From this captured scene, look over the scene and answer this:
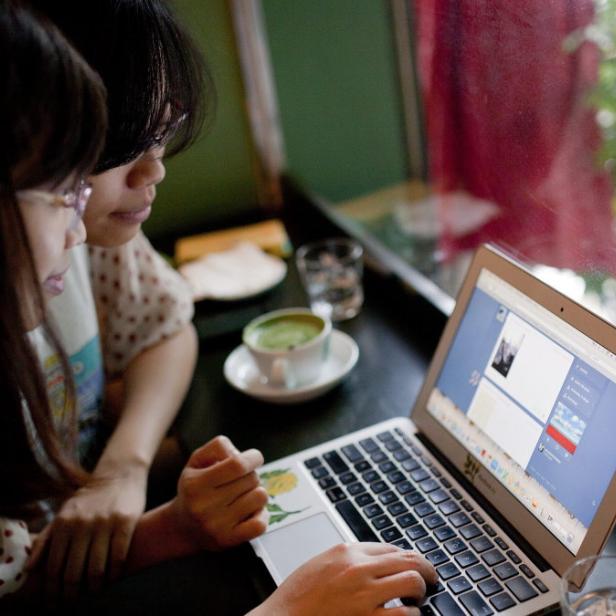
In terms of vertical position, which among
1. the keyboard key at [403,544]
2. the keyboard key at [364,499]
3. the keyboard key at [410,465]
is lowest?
the keyboard key at [410,465]

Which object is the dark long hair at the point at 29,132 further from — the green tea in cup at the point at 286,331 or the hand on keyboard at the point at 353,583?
the green tea in cup at the point at 286,331

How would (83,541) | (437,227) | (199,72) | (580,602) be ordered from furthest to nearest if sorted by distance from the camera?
1. (437,227)
2. (83,541)
3. (199,72)
4. (580,602)

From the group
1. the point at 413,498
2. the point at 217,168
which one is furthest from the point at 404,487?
the point at 217,168

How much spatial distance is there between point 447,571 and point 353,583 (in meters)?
0.10

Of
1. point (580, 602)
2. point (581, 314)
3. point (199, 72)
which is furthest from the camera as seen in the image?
point (199, 72)

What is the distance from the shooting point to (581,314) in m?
0.71

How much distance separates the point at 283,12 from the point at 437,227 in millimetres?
Result: 640

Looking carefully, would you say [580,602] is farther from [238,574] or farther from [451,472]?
[238,574]

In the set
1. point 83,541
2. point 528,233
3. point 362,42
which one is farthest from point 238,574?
point 362,42

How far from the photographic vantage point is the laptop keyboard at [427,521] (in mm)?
704

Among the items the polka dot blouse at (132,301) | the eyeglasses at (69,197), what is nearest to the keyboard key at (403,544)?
the eyeglasses at (69,197)

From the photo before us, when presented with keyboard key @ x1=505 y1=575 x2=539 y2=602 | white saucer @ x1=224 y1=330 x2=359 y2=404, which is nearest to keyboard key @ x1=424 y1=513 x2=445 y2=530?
keyboard key @ x1=505 y1=575 x2=539 y2=602

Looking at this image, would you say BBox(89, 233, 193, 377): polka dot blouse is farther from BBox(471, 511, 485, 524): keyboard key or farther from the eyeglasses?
BBox(471, 511, 485, 524): keyboard key

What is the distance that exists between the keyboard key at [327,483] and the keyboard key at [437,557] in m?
0.17
